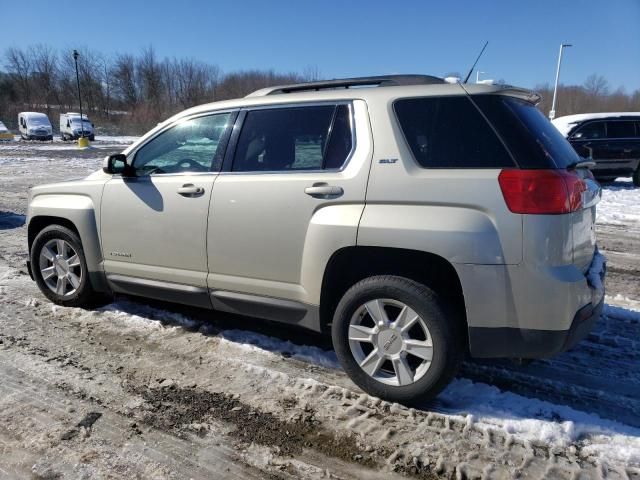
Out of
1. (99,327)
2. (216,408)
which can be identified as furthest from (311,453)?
(99,327)

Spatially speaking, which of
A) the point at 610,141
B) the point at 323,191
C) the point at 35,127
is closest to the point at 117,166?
the point at 323,191

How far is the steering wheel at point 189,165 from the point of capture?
12.4 ft

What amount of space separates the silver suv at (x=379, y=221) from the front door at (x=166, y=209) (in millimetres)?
13

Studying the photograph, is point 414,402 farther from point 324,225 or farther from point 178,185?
point 178,185

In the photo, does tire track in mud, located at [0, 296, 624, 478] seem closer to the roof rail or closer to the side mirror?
the side mirror

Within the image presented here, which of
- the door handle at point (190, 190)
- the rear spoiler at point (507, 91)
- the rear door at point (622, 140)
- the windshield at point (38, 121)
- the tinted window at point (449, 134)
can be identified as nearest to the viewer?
the tinted window at point (449, 134)

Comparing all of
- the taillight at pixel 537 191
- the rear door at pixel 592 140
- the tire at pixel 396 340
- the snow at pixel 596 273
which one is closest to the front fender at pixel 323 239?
the tire at pixel 396 340

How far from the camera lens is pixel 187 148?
3.96 metres

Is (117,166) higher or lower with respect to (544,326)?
higher

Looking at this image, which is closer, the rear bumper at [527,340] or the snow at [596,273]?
the rear bumper at [527,340]

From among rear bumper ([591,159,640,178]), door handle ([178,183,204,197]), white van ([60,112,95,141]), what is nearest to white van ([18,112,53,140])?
white van ([60,112,95,141])

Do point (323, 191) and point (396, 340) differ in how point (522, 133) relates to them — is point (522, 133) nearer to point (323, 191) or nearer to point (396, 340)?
point (323, 191)

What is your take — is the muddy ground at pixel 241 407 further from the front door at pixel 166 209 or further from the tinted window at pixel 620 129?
the tinted window at pixel 620 129

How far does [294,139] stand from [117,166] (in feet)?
5.42
